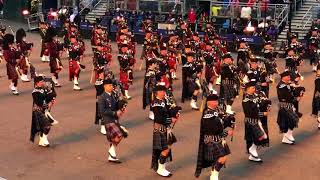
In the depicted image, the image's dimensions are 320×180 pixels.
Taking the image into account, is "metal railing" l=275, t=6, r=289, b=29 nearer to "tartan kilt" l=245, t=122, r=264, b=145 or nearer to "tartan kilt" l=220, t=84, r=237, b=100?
"tartan kilt" l=220, t=84, r=237, b=100

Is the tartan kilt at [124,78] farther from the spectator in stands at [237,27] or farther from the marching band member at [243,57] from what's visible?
the spectator in stands at [237,27]

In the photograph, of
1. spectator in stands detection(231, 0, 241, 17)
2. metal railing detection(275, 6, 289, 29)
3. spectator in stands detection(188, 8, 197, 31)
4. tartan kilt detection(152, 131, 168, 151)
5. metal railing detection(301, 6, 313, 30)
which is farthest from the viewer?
spectator in stands detection(188, 8, 197, 31)

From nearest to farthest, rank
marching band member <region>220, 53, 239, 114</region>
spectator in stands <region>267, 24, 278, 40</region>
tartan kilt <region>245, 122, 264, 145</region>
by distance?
tartan kilt <region>245, 122, 264, 145</region>, marching band member <region>220, 53, 239, 114</region>, spectator in stands <region>267, 24, 278, 40</region>

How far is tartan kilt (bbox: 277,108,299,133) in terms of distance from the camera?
14875 millimetres

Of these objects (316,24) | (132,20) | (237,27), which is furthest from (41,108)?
(132,20)

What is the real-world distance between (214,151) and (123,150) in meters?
3.42

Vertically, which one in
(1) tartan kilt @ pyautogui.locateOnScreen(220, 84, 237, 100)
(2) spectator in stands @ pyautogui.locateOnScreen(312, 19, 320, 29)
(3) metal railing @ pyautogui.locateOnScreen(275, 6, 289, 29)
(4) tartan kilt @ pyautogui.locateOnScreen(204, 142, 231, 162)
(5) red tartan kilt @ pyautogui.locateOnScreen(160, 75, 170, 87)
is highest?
(3) metal railing @ pyautogui.locateOnScreen(275, 6, 289, 29)

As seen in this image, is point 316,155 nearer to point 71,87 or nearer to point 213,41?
point 213,41

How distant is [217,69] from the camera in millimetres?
20578

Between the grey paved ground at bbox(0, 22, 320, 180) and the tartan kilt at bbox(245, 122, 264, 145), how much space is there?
2.04 ft

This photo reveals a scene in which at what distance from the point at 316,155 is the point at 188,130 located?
376 centimetres

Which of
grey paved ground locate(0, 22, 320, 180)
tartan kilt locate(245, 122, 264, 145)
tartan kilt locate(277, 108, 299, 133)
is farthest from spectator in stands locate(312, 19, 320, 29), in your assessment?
tartan kilt locate(245, 122, 264, 145)

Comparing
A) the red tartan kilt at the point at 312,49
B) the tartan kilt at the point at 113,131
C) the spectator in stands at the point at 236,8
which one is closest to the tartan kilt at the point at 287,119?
the tartan kilt at the point at 113,131

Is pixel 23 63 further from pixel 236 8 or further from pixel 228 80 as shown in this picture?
pixel 236 8
